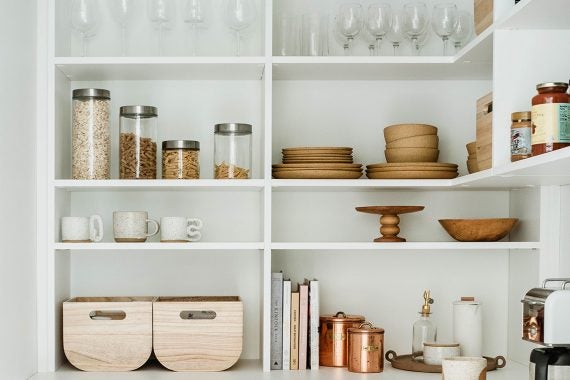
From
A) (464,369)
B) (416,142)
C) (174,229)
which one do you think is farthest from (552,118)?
(174,229)

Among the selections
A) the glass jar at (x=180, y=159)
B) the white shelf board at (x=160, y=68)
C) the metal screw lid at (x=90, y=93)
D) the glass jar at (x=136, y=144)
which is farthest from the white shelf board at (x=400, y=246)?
the metal screw lid at (x=90, y=93)

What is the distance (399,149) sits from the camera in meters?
2.82

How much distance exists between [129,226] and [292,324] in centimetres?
61

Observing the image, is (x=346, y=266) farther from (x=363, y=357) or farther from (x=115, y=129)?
(x=115, y=129)

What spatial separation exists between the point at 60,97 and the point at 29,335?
783 millimetres

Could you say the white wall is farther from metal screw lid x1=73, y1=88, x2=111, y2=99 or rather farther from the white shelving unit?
the white shelving unit

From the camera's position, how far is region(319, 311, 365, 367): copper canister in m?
2.85

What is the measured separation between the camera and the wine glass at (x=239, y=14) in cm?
281

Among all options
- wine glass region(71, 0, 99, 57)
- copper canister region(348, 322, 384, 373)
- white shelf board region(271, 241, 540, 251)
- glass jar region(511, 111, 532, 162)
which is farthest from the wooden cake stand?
wine glass region(71, 0, 99, 57)

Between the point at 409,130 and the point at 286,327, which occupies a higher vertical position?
the point at 409,130

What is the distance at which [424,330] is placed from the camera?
2.87 meters

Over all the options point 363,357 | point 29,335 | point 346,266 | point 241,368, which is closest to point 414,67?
point 346,266

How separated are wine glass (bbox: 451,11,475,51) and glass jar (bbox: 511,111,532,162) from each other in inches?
27.6

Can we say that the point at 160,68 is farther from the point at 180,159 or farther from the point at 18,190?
the point at 18,190
